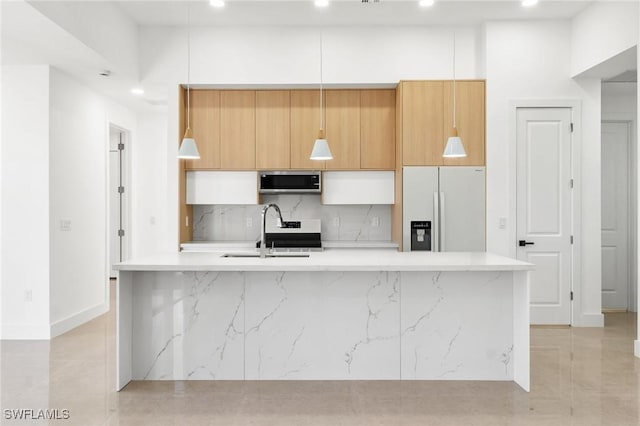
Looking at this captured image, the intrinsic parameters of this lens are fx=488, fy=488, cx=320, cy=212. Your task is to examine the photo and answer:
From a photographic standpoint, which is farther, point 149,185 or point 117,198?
point 117,198

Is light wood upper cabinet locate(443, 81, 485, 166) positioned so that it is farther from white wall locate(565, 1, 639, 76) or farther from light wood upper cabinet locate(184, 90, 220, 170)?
light wood upper cabinet locate(184, 90, 220, 170)

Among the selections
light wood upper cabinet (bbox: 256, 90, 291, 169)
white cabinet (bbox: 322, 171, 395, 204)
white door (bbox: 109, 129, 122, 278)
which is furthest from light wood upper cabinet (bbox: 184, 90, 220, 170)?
white door (bbox: 109, 129, 122, 278)

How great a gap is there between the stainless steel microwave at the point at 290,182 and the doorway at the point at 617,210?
3.66 meters

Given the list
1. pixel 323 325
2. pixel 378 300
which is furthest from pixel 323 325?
pixel 378 300

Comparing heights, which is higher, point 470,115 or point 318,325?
point 470,115

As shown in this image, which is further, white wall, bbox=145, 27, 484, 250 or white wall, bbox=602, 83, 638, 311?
white wall, bbox=602, 83, 638, 311

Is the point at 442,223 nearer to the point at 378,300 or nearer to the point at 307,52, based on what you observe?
the point at 378,300

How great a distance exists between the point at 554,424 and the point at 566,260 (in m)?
2.81

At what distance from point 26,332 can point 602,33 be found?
6115 mm

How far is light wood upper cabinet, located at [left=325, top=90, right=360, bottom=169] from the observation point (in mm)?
5406

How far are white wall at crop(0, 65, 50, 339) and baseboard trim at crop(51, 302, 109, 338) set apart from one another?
179mm

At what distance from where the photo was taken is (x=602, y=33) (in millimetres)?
4582

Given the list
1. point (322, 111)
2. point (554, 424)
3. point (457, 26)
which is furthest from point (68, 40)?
point (554, 424)

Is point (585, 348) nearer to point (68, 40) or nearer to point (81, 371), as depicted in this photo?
point (81, 371)
